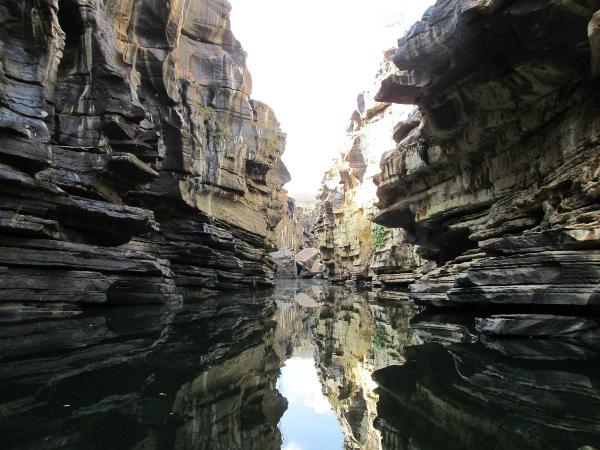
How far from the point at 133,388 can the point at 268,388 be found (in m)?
1.87

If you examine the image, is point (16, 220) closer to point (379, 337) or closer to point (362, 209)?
point (379, 337)

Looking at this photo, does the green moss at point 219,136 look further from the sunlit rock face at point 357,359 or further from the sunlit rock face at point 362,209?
the sunlit rock face at point 362,209

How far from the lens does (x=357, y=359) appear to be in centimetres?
797

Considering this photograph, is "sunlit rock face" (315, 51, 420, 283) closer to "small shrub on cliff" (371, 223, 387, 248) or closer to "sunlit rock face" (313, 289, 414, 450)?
"small shrub on cliff" (371, 223, 387, 248)

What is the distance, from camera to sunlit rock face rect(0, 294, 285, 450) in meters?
3.90

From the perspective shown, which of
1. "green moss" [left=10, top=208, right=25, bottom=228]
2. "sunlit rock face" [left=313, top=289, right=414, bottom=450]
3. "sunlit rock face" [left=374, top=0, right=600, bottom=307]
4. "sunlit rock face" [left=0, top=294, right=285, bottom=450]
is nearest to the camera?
"sunlit rock face" [left=0, top=294, right=285, bottom=450]

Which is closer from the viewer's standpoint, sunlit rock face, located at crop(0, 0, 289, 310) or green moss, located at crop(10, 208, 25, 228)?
green moss, located at crop(10, 208, 25, 228)

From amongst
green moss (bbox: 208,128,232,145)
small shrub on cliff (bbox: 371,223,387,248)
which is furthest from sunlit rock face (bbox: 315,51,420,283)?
green moss (bbox: 208,128,232,145)

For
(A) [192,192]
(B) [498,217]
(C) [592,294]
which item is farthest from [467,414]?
(A) [192,192]

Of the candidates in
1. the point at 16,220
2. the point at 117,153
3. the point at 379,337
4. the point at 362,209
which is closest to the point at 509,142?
the point at 379,337

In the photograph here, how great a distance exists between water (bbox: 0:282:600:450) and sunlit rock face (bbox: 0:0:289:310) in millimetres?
2277

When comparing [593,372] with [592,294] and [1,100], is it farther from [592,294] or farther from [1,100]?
[1,100]

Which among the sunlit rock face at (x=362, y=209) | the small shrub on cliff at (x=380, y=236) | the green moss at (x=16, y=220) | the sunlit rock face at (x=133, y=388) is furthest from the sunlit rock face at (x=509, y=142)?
the small shrub on cliff at (x=380, y=236)

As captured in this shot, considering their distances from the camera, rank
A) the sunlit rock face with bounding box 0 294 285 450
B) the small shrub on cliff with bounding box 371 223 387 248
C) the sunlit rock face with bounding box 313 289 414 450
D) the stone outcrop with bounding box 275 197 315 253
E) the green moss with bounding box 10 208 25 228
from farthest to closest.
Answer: the stone outcrop with bounding box 275 197 315 253 < the small shrub on cliff with bounding box 371 223 387 248 < the green moss with bounding box 10 208 25 228 < the sunlit rock face with bounding box 313 289 414 450 < the sunlit rock face with bounding box 0 294 285 450
